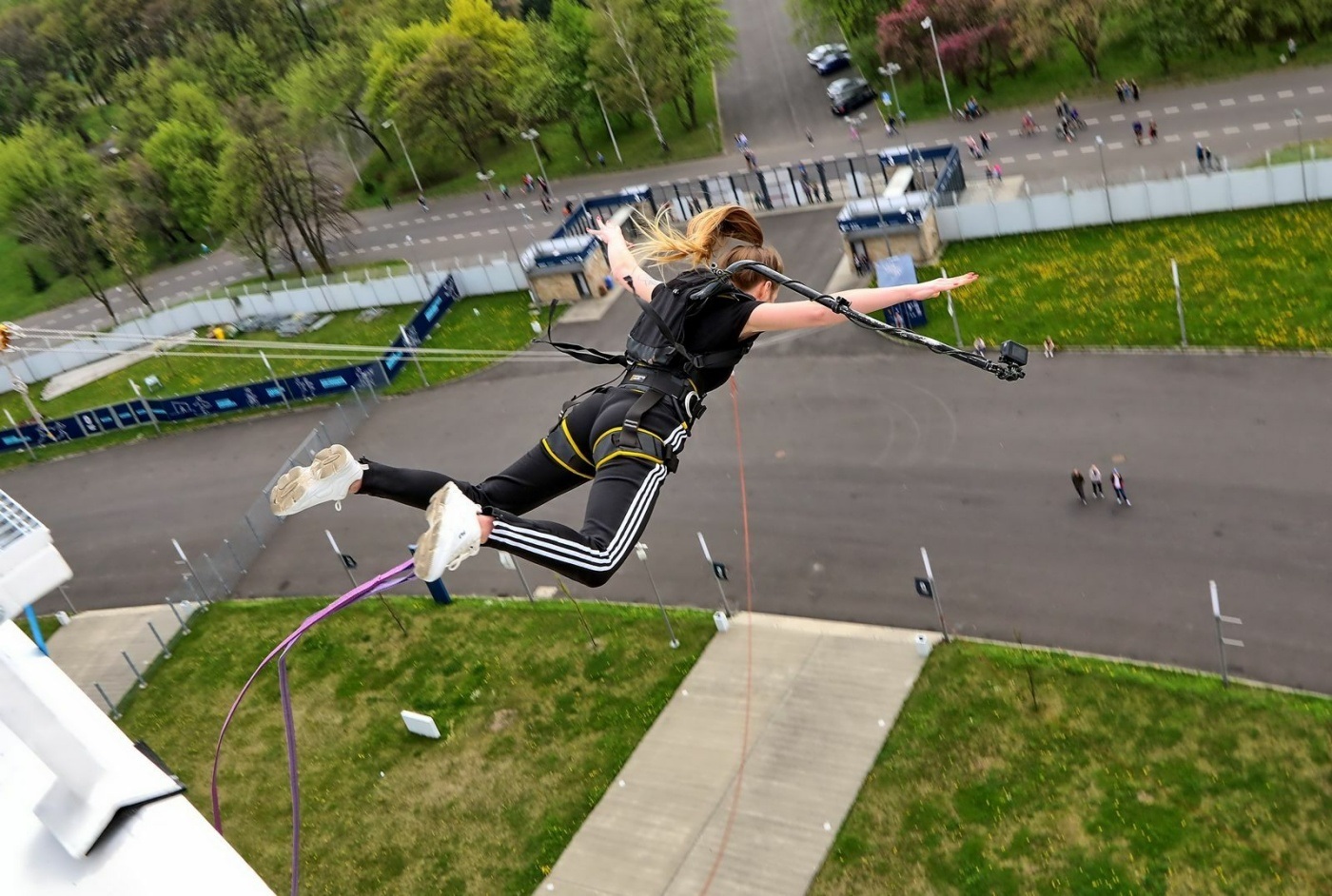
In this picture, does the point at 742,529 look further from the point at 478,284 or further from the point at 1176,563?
the point at 478,284

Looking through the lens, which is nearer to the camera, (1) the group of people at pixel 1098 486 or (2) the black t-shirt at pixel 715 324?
(2) the black t-shirt at pixel 715 324

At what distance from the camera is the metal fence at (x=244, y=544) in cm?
3200

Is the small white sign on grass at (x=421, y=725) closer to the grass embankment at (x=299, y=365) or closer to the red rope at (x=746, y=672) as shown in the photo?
the red rope at (x=746, y=672)

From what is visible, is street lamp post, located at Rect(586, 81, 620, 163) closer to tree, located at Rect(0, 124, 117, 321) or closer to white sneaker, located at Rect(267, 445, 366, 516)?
tree, located at Rect(0, 124, 117, 321)

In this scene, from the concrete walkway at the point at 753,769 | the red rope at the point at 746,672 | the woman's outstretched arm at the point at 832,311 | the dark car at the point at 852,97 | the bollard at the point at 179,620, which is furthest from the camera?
the dark car at the point at 852,97

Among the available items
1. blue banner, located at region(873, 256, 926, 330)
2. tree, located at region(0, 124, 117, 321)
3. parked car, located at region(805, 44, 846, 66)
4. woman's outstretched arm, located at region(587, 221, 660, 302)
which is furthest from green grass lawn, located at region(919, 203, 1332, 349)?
tree, located at region(0, 124, 117, 321)

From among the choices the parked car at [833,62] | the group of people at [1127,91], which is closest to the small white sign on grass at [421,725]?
the group of people at [1127,91]

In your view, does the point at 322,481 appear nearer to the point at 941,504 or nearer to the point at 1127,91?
the point at 941,504

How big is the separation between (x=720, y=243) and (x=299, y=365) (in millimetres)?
38141

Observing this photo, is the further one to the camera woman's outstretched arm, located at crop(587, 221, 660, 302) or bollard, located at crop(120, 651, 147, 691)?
bollard, located at crop(120, 651, 147, 691)

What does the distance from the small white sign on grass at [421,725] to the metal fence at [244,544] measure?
7912 mm

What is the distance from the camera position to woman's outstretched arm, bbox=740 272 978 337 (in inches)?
337

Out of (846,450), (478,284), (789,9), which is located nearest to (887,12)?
(789,9)

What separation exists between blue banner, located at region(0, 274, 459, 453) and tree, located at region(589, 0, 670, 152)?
1684 cm
